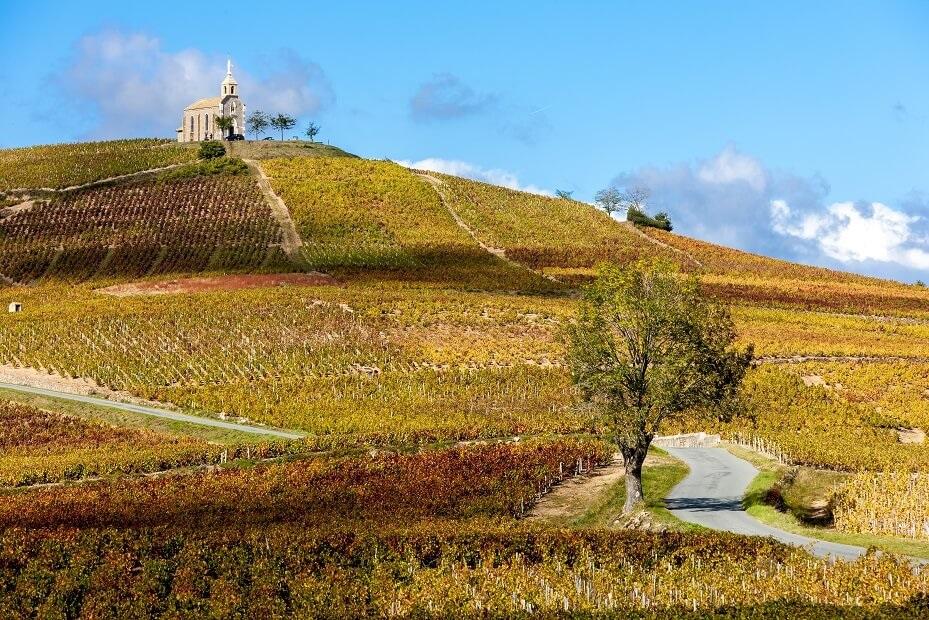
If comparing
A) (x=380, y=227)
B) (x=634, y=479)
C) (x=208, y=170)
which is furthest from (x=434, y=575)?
(x=208, y=170)

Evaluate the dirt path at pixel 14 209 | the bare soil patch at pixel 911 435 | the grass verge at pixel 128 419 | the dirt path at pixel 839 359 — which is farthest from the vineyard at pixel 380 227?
the bare soil patch at pixel 911 435

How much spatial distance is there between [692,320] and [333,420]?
1064 inches

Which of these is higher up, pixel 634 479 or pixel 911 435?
pixel 911 435

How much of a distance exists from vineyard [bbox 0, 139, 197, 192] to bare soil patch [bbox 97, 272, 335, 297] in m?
49.7

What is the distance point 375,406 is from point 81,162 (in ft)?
389

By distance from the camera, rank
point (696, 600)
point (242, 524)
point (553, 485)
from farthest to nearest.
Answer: point (553, 485) → point (242, 524) → point (696, 600)

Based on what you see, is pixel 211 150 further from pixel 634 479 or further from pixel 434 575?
pixel 434 575

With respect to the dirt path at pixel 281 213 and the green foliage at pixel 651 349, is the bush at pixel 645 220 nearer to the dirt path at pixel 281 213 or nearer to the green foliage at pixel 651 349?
the dirt path at pixel 281 213

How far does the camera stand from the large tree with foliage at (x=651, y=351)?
164 feet

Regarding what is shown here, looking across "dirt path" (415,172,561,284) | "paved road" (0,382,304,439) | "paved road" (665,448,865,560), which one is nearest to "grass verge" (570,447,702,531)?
"paved road" (665,448,865,560)

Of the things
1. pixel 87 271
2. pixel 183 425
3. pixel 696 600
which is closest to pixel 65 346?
pixel 183 425

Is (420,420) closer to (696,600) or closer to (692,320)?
(692,320)

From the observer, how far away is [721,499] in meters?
50.7

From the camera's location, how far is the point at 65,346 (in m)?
91.3
